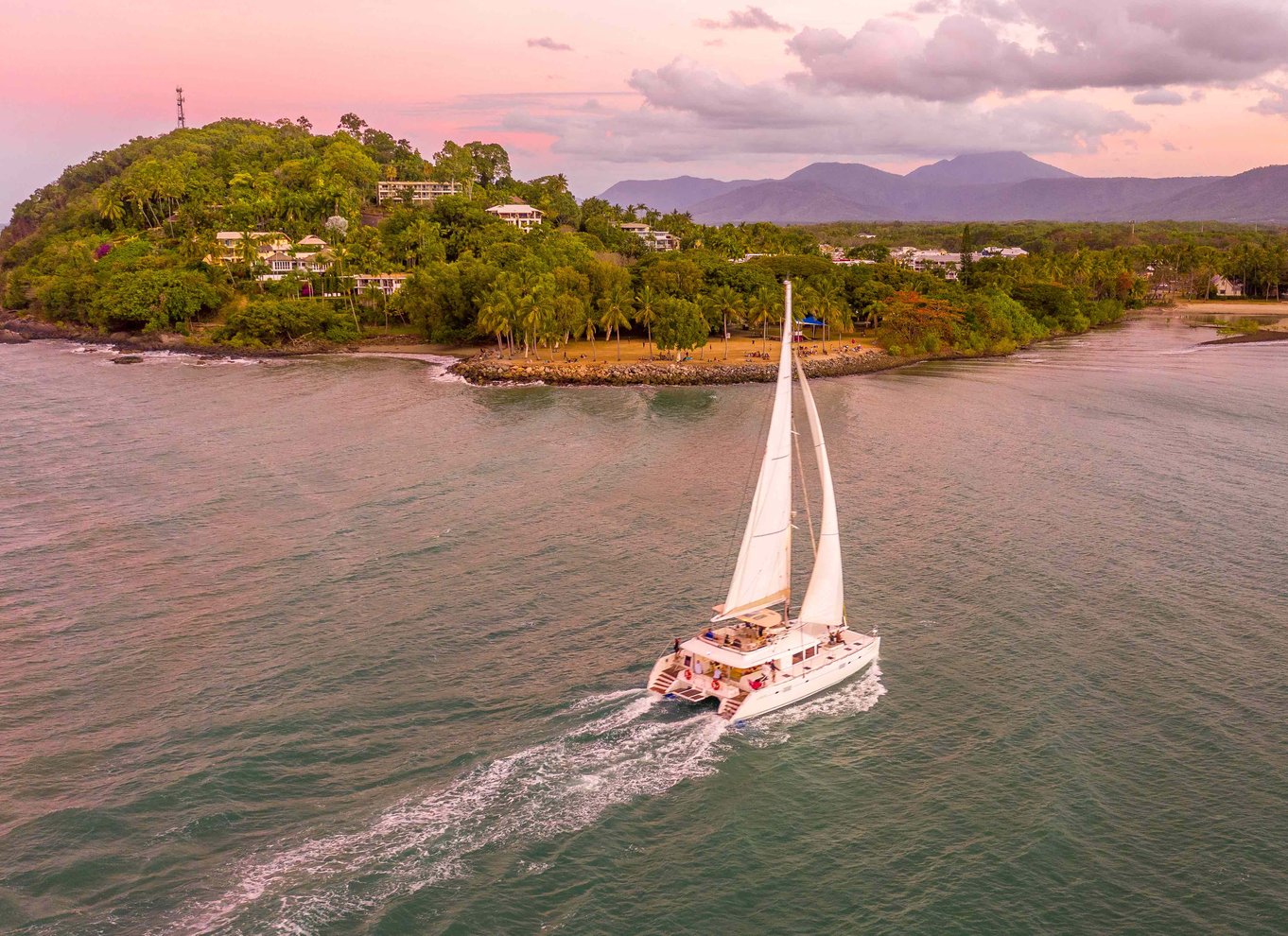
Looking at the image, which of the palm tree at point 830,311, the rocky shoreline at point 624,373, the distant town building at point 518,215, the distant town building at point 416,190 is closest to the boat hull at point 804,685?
the rocky shoreline at point 624,373

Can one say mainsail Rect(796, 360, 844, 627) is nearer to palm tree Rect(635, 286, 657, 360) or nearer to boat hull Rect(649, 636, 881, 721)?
boat hull Rect(649, 636, 881, 721)

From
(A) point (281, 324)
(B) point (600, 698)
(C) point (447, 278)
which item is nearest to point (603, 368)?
(C) point (447, 278)

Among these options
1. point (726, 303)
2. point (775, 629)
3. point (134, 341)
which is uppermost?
point (726, 303)

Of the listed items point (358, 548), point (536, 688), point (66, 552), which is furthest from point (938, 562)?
point (66, 552)

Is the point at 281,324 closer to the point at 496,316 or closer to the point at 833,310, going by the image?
the point at 496,316

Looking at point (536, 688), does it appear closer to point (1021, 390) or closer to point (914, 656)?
point (914, 656)

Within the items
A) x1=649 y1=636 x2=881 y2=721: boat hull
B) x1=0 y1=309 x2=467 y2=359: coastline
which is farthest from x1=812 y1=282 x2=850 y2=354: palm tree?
x1=649 y1=636 x2=881 y2=721: boat hull
